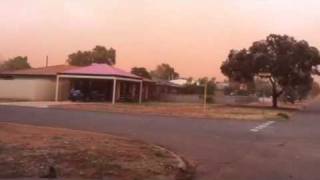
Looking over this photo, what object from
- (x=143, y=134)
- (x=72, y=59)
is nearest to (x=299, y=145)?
(x=143, y=134)

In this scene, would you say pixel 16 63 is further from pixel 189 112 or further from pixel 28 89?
pixel 189 112

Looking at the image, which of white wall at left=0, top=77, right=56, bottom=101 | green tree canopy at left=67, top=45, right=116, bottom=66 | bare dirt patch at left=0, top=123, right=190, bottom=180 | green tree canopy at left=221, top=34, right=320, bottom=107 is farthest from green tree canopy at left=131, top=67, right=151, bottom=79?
bare dirt patch at left=0, top=123, right=190, bottom=180

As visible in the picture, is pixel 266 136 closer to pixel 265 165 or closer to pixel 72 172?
pixel 265 165

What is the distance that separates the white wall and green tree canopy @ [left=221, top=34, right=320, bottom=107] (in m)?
18.6

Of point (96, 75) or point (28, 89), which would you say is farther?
point (96, 75)

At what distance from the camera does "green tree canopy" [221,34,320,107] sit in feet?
219

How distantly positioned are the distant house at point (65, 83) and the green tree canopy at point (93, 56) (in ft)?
161

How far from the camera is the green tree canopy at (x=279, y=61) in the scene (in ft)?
Result: 219

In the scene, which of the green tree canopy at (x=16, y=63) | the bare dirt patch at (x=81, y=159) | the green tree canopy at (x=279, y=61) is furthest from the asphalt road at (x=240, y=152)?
the green tree canopy at (x=16, y=63)

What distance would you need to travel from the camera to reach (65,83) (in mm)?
66688

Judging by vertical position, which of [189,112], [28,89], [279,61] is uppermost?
[279,61]

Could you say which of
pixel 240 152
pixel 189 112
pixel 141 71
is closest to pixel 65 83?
pixel 189 112

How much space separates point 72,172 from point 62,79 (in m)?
54.8

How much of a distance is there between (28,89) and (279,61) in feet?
78.5
